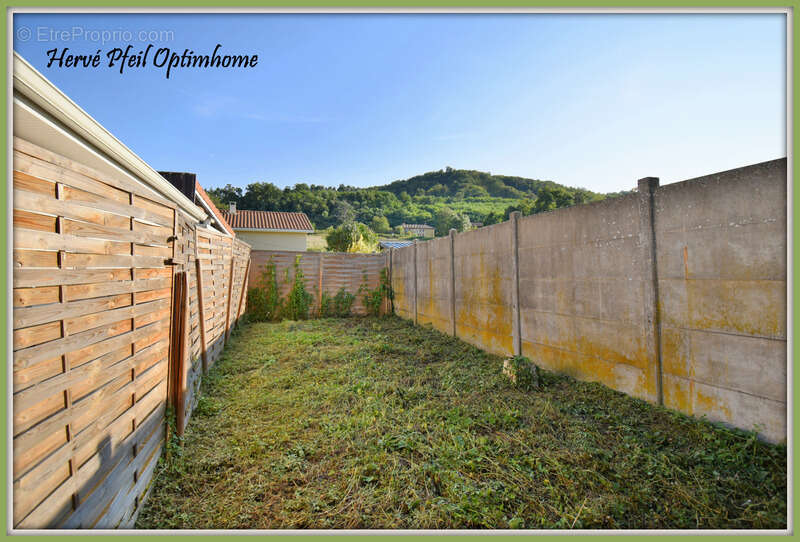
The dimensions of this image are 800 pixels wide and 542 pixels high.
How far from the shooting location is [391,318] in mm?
9258

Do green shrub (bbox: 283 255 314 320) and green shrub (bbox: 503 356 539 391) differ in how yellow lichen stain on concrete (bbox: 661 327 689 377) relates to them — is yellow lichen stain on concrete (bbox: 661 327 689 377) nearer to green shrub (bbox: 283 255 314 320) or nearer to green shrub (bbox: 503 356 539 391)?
green shrub (bbox: 503 356 539 391)

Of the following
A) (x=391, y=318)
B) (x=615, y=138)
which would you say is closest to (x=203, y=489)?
(x=615, y=138)

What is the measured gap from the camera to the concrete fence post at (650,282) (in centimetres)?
273

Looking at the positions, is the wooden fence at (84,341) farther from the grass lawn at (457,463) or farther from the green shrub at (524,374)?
the green shrub at (524,374)

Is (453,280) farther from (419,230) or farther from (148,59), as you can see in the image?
(419,230)

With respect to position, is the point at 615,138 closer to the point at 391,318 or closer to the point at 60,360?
the point at 60,360

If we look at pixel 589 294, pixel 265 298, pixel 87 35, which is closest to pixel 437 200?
pixel 265 298

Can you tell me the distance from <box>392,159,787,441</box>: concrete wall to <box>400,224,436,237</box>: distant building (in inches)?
1497

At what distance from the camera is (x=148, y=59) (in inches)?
73.7

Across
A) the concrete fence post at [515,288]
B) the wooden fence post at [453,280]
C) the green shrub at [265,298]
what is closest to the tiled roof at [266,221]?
the green shrub at [265,298]

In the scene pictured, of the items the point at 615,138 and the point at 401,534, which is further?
the point at 615,138

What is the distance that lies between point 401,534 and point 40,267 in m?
1.37

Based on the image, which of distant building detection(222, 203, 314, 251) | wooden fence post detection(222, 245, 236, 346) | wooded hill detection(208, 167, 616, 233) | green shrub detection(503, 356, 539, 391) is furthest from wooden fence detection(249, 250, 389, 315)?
wooded hill detection(208, 167, 616, 233)

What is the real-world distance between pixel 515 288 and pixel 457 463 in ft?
8.28
